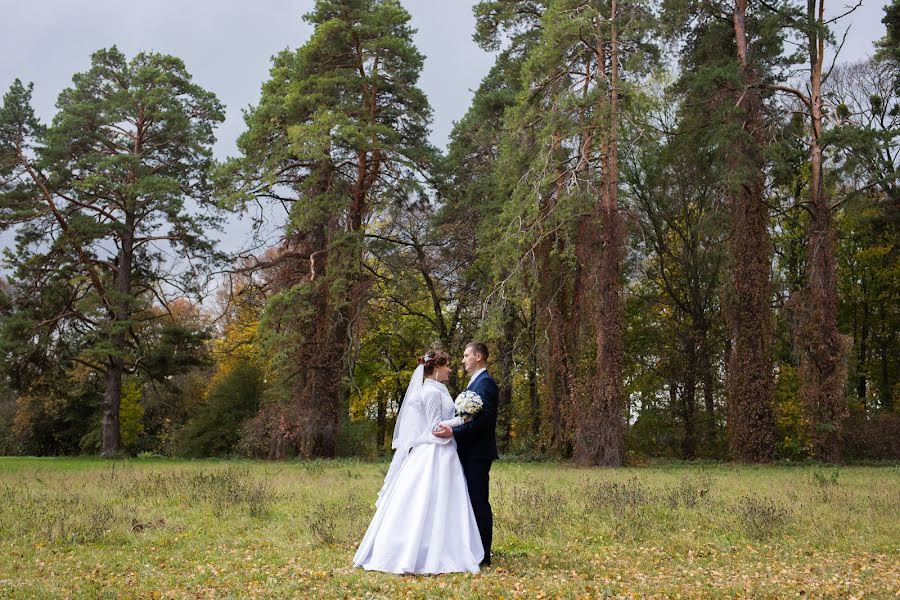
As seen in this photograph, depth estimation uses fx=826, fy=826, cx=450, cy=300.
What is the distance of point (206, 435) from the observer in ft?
102

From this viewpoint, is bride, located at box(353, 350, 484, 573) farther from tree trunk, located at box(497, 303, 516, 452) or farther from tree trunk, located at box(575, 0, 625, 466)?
tree trunk, located at box(497, 303, 516, 452)

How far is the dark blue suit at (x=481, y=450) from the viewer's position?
739cm

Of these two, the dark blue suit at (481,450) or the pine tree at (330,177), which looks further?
the pine tree at (330,177)

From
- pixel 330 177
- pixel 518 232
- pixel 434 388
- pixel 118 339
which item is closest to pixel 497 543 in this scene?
pixel 434 388

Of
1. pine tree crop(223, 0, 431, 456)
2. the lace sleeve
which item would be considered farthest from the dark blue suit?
pine tree crop(223, 0, 431, 456)

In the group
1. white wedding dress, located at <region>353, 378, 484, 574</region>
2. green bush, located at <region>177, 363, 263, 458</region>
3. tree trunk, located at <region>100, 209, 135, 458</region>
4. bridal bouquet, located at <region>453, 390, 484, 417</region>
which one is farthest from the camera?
green bush, located at <region>177, 363, 263, 458</region>

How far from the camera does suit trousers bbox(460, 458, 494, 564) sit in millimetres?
7406

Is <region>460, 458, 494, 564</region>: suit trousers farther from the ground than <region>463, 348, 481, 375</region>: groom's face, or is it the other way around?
<region>463, 348, 481, 375</region>: groom's face

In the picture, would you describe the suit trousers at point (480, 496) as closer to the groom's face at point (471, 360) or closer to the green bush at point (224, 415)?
the groom's face at point (471, 360)

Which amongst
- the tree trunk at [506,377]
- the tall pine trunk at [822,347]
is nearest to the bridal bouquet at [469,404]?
the tall pine trunk at [822,347]

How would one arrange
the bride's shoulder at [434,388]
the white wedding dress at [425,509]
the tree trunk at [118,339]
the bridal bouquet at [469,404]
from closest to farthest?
1. the white wedding dress at [425,509]
2. the bridal bouquet at [469,404]
3. the bride's shoulder at [434,388]
4. the tree trunk at [118,339]

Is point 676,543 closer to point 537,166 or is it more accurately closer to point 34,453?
point 537,166

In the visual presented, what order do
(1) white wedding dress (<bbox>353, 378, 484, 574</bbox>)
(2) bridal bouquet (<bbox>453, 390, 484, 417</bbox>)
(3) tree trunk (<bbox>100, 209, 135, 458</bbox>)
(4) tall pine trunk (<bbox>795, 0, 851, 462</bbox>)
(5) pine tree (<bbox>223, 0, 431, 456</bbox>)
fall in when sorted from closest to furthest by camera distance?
(1) white wedding dress (<bbox>353, 378, 484, 574</bbox>)
(2) bridal bouquet (<bbox>453, 390, 484, 417</bbox>)
(4) tall pine trunk (<bbox>795, 0, 851, 462</bbox>)
(5) pine tree (<bbox>223, 0, 431, 456</bbox>)
(3) tree trunk (<bbox>100, 209, 135, 458</bbox>)

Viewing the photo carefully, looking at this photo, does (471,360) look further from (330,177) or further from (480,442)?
(330,177)
